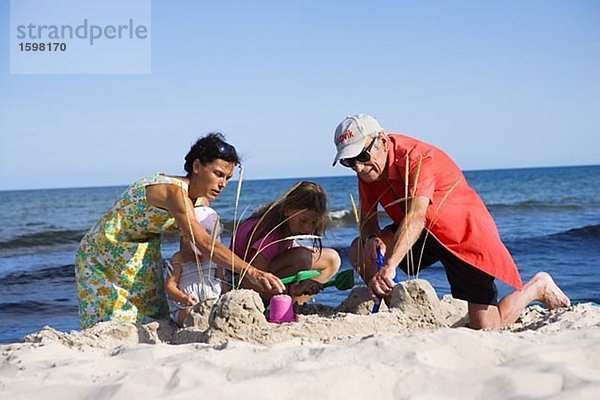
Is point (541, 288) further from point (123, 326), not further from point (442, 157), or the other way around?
point (123, 326)

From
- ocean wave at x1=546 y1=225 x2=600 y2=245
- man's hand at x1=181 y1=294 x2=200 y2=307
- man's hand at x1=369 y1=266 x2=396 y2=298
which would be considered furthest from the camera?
ocean wave at x1=546 y1=225 x2=600 y2=245

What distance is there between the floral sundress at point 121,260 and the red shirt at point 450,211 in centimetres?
123

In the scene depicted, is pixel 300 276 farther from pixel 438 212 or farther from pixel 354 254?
pixel 438 212

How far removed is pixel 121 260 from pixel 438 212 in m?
1.83

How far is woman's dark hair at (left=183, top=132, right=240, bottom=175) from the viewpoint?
4195mm

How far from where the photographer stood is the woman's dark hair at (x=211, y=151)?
4195 millimetres

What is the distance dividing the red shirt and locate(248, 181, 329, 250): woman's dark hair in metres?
0.53

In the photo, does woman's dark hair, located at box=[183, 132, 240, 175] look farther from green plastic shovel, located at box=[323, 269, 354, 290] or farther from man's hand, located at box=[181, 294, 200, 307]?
green plastic shovel, located at box=[323, 269, 354, 290]

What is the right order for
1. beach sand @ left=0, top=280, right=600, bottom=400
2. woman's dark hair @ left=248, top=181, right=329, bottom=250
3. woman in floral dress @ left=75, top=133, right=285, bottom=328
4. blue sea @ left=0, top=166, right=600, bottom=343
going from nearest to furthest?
beach sand @ left=0, top=280, right=600, bottom=400
woman in floral dress @ left=75, top=133, right=285, bottom=328
woman's dark hair @ left=248, top=181, right=329, bottom=250
blue sea @ left=0, top=166, right=600, bottom=343

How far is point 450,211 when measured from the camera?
4102 mm

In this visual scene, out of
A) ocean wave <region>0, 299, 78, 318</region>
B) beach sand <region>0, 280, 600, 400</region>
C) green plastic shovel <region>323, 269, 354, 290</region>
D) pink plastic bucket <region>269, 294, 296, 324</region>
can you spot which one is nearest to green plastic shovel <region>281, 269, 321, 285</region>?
green plastic shovel <region>323, 269, 354, 290</region>

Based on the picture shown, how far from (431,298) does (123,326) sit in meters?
1.67

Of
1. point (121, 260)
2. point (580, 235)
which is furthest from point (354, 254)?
point (580, 235)

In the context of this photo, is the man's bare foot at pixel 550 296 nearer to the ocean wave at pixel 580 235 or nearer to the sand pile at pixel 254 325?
the sand pile at pixel 254 325
